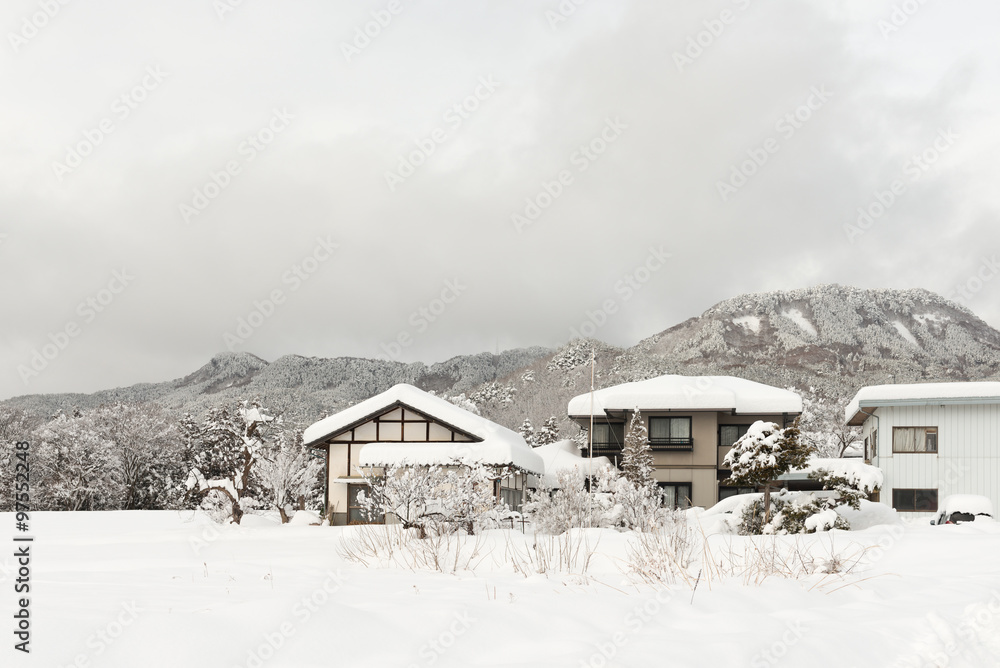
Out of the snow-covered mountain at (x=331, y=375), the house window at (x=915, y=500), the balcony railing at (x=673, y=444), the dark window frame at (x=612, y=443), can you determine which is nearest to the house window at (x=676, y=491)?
the balcony railing at (x=673, y=444)

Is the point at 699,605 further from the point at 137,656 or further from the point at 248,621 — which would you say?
the point at 137,656

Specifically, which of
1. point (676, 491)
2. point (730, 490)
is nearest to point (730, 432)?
point (730, 490)

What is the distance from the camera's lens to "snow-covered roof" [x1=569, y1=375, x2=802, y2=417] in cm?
3419

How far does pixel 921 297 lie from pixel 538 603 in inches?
7893

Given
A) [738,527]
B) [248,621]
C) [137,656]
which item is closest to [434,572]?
[248,621]

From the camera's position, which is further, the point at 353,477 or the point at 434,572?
the point at 353,477

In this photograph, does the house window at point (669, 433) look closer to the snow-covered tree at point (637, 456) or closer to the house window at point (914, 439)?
the snow-covered tree at point (637, 456)

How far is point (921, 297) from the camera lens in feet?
604

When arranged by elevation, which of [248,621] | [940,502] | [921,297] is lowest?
[940,502]

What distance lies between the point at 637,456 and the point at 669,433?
436 cm

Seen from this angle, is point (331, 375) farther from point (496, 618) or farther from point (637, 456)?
point (496, 618)

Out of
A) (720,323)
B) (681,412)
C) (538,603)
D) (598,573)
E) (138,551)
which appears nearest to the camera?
(538,603)

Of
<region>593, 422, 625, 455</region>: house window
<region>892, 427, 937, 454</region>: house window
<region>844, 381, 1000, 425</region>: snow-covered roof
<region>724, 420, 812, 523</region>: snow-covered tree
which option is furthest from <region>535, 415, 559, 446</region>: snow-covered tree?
<region>724, 420, 812, 523</region>: snow-covered tree

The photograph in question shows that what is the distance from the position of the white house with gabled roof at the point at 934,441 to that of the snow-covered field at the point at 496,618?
20547 millimetres
